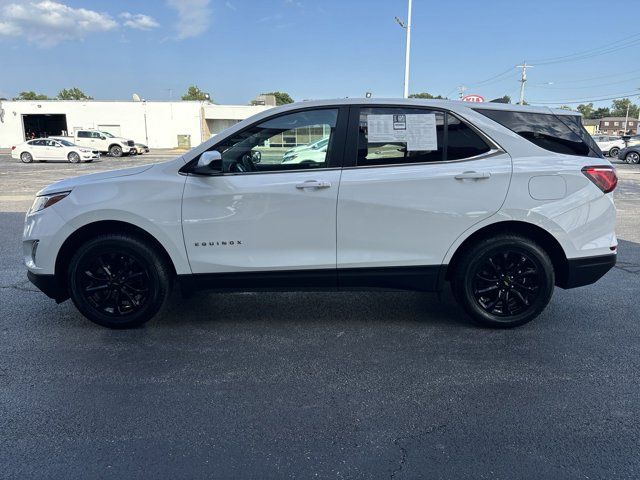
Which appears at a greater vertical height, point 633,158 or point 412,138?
point 412,138

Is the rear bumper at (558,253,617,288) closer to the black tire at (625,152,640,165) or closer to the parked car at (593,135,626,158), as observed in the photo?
the black tire at (625,152,640,165)

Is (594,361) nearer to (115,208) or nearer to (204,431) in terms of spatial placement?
(204,431)

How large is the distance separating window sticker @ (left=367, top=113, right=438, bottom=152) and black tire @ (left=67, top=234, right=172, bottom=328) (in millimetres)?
2029

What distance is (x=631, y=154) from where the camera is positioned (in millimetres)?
27219

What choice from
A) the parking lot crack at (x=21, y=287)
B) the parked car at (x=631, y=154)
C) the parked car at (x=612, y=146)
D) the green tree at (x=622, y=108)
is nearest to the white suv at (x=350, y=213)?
the parking lot crack at (x=21, y=287)

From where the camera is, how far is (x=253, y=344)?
3.85 meters

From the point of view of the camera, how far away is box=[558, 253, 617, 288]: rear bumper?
156 inches

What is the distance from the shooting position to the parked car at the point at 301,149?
153 inches

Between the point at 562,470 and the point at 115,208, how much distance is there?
3434mm

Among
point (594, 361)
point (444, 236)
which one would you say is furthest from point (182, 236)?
point (594, 361)

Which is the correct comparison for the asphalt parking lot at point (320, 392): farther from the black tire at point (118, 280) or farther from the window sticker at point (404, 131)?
the window sticker at point (404, 131)

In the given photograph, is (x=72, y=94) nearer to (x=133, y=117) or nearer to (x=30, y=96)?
(x=30, y=96)

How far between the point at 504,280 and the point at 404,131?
1485 millimetres

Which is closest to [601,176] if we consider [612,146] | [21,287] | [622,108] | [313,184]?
[313,184]
